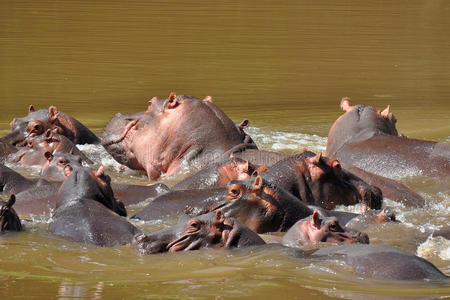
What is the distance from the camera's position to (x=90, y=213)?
629cm

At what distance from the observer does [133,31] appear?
22891 millimetres

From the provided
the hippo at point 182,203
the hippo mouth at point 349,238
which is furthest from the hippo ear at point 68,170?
the hippo mouth at point 349,238

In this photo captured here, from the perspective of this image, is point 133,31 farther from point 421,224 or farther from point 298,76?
point 421,224

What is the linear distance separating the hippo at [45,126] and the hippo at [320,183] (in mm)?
3376

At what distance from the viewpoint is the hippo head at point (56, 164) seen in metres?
8.16

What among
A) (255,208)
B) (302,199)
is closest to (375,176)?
(302,199)

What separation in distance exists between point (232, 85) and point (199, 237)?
32.5ft

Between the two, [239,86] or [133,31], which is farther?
[133,31]

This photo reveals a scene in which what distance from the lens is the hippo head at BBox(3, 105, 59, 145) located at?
9.92 m

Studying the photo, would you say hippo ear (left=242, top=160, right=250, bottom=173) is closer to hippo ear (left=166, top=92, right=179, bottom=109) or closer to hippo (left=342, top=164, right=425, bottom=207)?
hippo (left=342, top=164, right=425, bottom=207)

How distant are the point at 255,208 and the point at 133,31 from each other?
16904 mm

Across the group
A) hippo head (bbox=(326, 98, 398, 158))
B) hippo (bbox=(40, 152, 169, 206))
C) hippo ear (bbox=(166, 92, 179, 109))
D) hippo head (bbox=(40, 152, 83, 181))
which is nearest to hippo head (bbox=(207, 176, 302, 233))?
hippo (bbox=(40, 152, 169, 206))

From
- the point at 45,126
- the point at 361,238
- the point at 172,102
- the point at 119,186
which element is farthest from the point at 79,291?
the point at 45,126

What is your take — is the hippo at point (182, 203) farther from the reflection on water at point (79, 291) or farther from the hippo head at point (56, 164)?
the reflection on water at point (79, 291)
